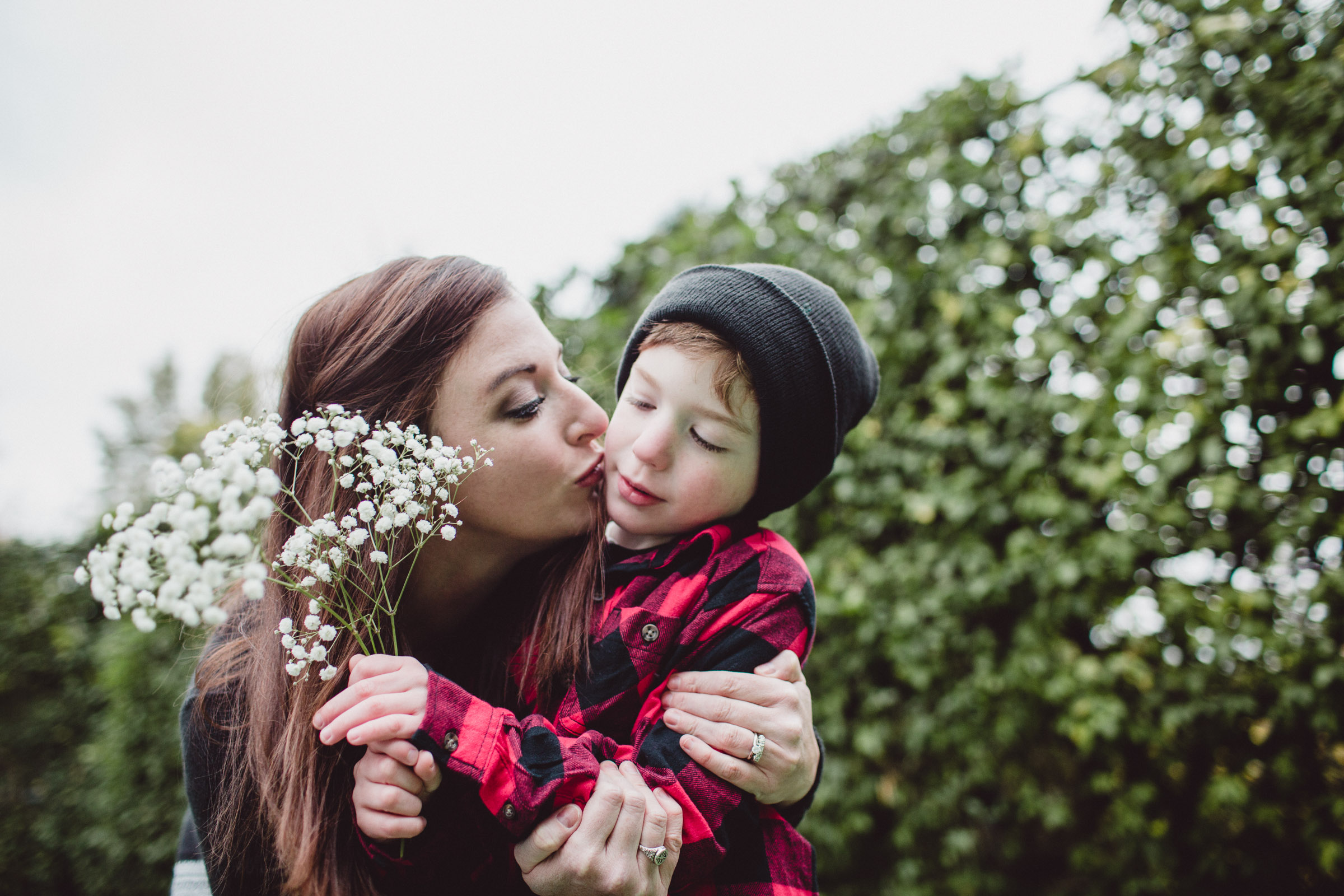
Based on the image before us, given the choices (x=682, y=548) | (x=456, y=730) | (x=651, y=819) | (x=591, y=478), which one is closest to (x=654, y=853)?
(x=651, y=819)

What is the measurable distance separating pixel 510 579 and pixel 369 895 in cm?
79

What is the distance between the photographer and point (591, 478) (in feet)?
5.66

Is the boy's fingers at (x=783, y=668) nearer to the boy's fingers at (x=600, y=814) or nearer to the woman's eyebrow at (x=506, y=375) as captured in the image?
the boy's fingers at (x=600, y=814)

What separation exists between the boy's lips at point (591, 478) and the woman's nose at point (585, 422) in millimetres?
67

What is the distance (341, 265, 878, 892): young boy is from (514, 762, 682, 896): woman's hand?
3.6 inches

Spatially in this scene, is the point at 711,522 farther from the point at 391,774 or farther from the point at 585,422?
the point at 391,774

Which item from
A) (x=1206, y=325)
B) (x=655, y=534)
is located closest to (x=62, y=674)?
(x=655, y=534)

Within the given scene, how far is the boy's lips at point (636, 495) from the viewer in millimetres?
1618

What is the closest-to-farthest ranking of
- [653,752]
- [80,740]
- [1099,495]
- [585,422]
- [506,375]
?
[653,752] → [506,375] → [585,422] → [1099,495] → [80,740]

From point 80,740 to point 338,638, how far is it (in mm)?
7276

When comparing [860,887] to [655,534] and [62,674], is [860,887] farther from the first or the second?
[62,674]

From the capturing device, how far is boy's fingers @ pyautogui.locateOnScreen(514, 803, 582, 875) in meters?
1.14

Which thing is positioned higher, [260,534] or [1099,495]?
[260,534]

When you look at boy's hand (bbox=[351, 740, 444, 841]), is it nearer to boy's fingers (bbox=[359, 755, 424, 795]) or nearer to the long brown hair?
boy's fingers (bbox=[359, 755, 424, 795])
